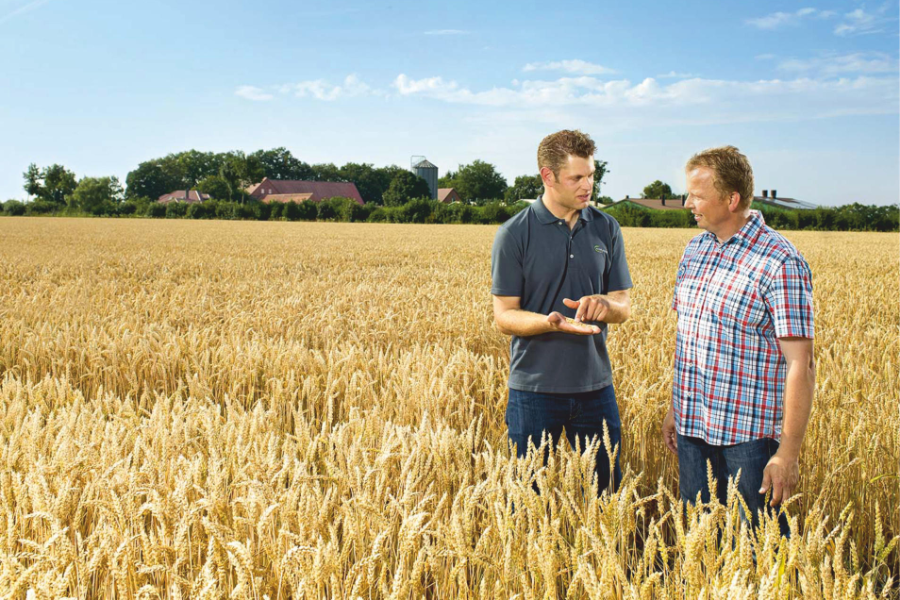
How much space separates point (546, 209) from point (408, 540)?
5.12 feet

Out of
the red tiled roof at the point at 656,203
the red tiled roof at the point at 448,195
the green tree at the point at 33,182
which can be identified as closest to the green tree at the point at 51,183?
the green tree at the point at 33,182

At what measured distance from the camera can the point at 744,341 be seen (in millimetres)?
2256

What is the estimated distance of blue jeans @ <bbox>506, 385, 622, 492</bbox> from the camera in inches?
107

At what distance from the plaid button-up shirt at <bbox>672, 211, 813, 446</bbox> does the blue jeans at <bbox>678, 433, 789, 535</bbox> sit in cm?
5

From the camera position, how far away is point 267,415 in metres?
3.65

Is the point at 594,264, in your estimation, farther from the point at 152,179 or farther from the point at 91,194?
the point at 152,179

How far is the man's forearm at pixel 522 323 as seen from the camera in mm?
2493

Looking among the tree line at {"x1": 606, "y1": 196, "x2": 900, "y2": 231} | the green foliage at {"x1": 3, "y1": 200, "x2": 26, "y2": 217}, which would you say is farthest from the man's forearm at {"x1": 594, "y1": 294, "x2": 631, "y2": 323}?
the green foliage at {"x1": 3, "y1": 200, "x2": 26, "y2": 217}

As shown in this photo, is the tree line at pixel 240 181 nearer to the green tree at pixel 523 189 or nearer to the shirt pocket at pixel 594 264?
the green tree at pixel 523 189

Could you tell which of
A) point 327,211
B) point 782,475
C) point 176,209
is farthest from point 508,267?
point 176,209

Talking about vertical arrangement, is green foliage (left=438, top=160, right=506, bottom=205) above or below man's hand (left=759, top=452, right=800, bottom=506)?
above

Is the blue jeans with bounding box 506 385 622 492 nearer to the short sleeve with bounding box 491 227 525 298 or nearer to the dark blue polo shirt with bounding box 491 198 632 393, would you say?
the dark blue polo shirt with bounding box 491 198 632 393

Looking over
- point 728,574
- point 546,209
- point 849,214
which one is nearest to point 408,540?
point 728,574

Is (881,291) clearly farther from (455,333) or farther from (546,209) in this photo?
(546,209)
